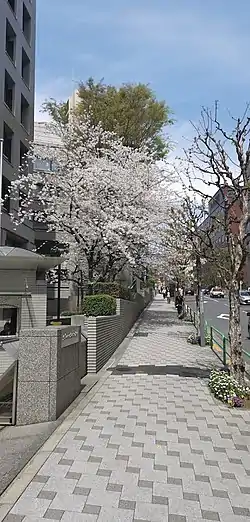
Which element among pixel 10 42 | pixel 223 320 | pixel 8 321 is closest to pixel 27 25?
pixel 10 42

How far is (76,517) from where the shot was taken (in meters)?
3.20

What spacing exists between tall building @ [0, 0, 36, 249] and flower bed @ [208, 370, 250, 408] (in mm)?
15050

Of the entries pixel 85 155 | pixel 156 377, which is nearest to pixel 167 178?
pixel 85 155

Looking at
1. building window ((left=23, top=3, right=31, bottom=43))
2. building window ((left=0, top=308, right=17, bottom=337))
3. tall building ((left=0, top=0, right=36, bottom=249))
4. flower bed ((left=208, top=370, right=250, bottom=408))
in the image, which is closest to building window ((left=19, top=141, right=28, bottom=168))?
tall building ((left=0, top=0, right=36, bottom=249))

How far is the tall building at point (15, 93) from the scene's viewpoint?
20.7m

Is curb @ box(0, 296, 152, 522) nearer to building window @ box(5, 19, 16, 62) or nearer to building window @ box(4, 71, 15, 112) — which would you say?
building window @ box(4, 71, 15, 112)

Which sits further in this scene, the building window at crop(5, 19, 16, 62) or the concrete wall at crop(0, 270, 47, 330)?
the building window at crop(5, 19, 16, 62)

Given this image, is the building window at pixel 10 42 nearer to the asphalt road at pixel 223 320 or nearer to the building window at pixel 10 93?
the building window at pixel 10 93

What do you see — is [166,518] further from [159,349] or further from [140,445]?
[159,349]

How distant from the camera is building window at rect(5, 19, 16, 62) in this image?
22398mm

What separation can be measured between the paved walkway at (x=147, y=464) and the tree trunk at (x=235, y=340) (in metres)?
0.67

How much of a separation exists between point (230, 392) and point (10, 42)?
76.0ft

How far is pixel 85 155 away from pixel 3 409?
516 inches

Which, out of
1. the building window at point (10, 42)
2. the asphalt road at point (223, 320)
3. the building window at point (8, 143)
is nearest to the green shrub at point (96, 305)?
the asphalt road at point (223, 320)
